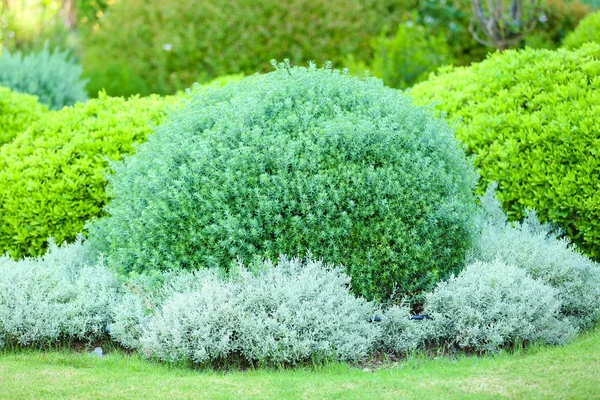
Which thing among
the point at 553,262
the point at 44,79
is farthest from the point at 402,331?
the point at 44,79

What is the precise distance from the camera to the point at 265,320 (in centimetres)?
418

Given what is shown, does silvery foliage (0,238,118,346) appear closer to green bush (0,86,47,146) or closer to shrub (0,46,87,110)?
green bush (0,86,47,146)

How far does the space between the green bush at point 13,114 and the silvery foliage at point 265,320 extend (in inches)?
143

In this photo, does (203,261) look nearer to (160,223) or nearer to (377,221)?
(160,223)

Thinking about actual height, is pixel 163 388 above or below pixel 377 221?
below

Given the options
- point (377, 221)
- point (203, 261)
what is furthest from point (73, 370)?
point (377, 221)

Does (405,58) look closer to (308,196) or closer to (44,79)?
(44,79)

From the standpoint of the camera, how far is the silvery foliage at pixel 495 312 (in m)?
4.36

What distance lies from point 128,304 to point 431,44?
7.70m

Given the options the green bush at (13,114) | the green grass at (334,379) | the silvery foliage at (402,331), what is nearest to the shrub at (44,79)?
the green bush at (13,114)

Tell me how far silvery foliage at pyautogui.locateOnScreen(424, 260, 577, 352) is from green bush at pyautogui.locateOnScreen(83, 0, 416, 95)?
784cm

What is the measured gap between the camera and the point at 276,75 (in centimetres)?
521

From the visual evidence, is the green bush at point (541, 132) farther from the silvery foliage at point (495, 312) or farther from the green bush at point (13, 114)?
the green bush at point (13, 114)

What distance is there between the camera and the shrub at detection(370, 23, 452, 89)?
34.8ft
